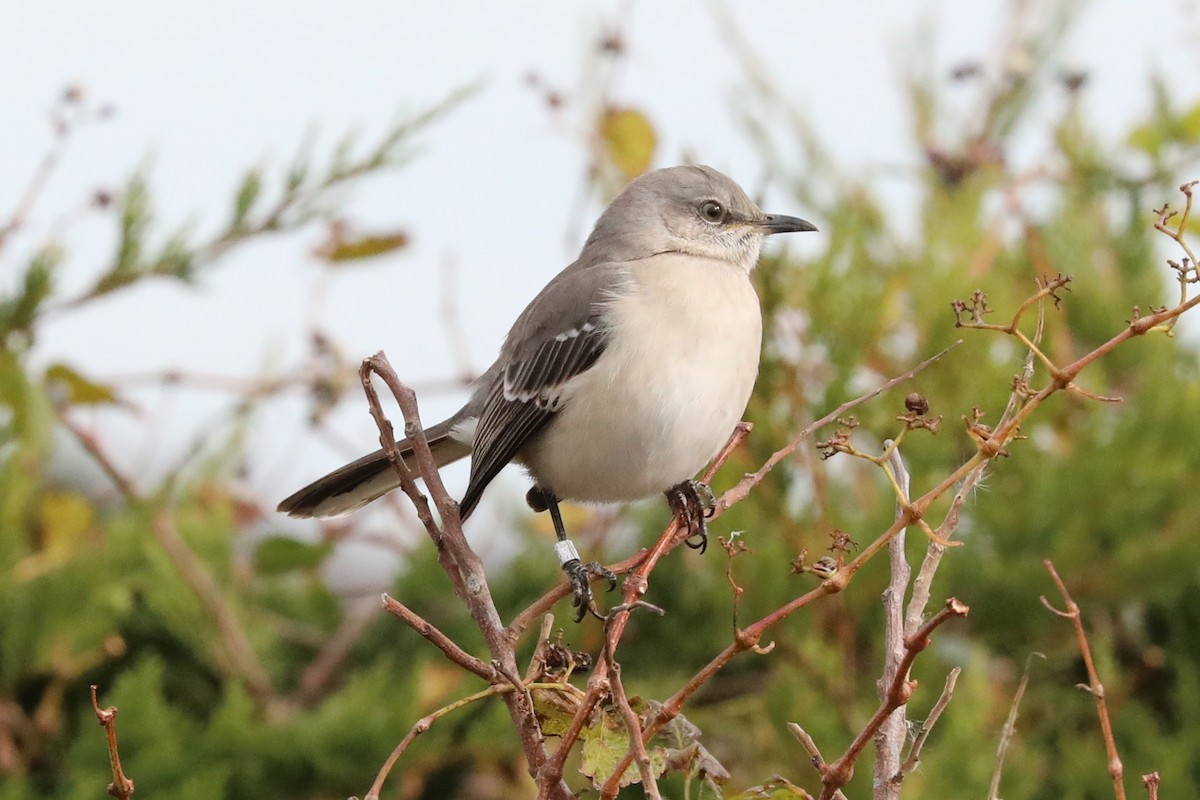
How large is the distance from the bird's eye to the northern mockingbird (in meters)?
0.14

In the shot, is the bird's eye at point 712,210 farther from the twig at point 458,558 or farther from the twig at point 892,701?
the twig at point 892,701

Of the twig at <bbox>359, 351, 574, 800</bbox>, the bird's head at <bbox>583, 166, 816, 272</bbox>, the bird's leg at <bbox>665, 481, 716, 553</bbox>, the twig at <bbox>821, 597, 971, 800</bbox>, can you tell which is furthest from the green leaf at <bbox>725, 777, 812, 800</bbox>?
the bird's head at <bbox>583, 166, 816, 272</bbox>

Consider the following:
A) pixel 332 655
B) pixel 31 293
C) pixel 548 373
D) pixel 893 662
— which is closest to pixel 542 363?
pixel 548 373

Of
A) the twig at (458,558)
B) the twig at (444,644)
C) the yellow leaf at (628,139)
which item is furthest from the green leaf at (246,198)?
the twig at (444,644)

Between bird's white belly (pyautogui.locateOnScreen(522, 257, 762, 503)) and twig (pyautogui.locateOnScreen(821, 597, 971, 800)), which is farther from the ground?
twig (pyautogui.locateOnScreen(821, 597, 971, 800))

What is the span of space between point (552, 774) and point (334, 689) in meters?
3.31

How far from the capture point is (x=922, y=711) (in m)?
4.09

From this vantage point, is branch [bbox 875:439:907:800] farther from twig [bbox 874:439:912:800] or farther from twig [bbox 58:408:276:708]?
twig [bbox 58:408:276:708]

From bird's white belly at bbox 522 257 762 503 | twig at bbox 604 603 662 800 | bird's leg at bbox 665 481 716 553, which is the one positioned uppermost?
twig at bbox 604 603 662 800

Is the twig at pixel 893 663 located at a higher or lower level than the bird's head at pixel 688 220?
lower

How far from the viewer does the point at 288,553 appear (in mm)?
4324

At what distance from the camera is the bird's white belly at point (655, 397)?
3104mm

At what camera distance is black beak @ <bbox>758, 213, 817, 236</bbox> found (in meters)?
3.74

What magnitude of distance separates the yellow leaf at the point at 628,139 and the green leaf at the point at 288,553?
1.46m
